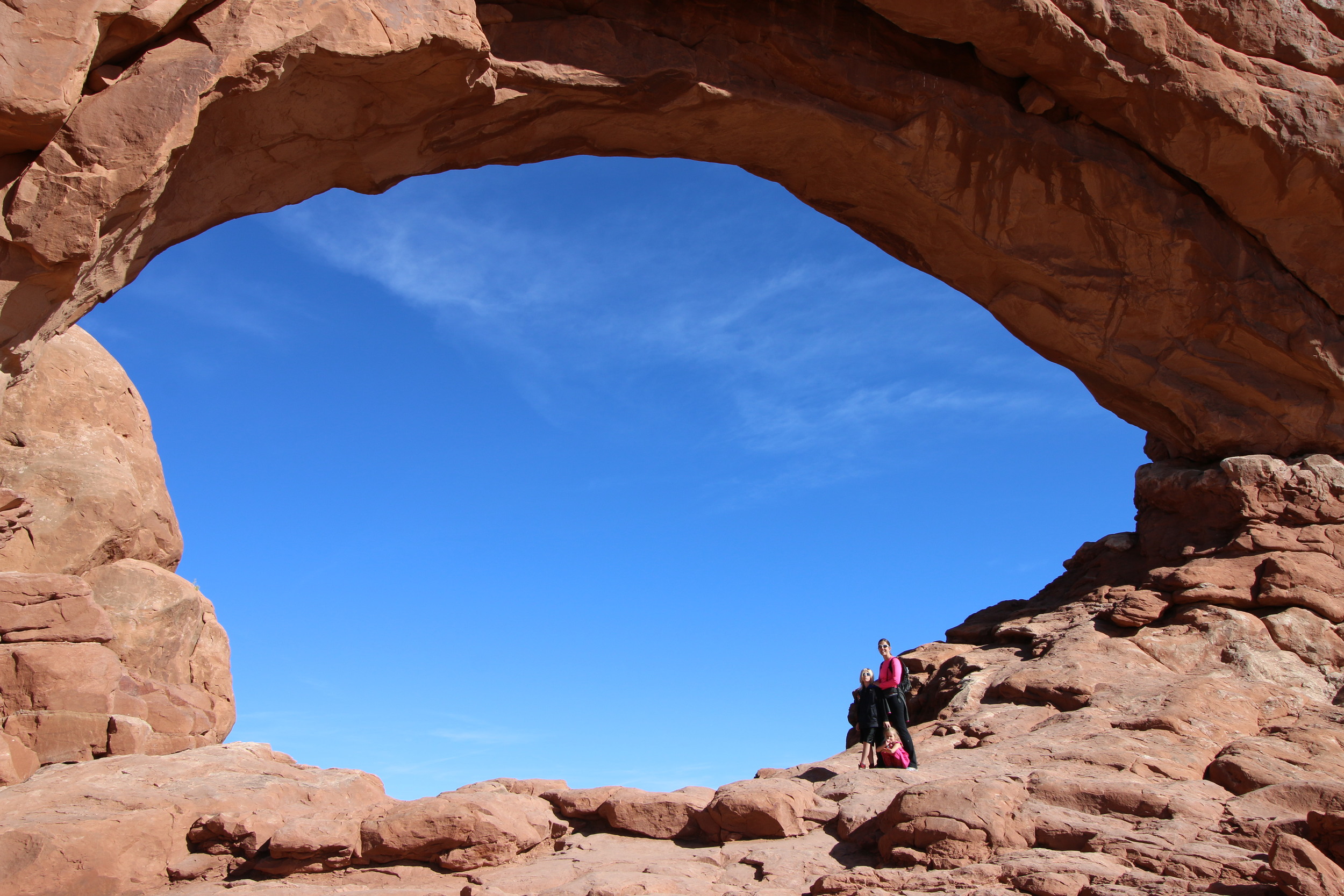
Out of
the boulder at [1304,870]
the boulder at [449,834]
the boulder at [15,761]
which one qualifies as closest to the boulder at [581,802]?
the boulder at [449,834]

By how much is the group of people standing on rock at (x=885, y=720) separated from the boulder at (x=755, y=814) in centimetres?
204

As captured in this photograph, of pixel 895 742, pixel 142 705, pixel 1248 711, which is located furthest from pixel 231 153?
pixel 1248 711

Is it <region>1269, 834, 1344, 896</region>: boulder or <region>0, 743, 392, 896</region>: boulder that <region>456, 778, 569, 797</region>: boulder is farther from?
<region>1269, 834, 1344, 896</region>: boulder

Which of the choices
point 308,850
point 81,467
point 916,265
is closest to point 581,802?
point 308,850

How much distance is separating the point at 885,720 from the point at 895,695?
0.45 metres

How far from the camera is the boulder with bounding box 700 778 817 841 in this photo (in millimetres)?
8211

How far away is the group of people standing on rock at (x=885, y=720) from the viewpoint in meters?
10.3

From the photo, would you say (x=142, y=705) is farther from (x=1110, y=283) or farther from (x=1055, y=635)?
(x=1110, y=283)

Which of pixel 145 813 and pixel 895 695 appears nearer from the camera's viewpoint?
pixel 145 813

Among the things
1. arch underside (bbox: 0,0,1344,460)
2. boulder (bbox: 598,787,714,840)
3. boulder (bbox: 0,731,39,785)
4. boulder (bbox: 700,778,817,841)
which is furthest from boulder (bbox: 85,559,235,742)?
boulder (bbox: 700,778,817,841)

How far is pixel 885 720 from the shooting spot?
10836mm

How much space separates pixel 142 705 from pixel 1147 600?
11701 millimetres

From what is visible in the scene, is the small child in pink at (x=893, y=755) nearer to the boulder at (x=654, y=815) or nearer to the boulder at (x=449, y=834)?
the boulder at (x=654, y=815)

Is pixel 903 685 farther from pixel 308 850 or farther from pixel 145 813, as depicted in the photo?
pixel 145 813
